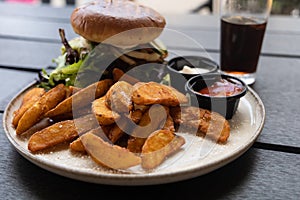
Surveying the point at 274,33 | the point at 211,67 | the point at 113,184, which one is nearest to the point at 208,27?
the point at 274,33

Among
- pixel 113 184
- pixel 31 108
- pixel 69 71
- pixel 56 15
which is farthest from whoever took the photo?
pixel 56 15

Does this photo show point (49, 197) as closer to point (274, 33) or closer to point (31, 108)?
point (31, 108)

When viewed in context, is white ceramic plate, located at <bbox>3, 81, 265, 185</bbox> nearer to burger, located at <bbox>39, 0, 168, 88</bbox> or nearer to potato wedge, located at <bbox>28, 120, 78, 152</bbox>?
potato wedge, located at <bbox>28, 120, 78, 152</bbox>

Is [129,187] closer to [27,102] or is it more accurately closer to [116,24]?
[27,102]

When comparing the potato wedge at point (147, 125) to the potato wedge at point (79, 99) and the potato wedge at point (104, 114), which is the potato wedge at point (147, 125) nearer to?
the potato wedge at point (104, 114)

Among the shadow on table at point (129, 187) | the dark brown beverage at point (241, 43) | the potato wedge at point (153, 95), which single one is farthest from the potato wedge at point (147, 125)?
the dark brown beverage at point (241, 43)

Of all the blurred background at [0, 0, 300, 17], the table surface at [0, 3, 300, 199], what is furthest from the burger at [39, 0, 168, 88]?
the blurred background at [0, 0, 300, 17]
